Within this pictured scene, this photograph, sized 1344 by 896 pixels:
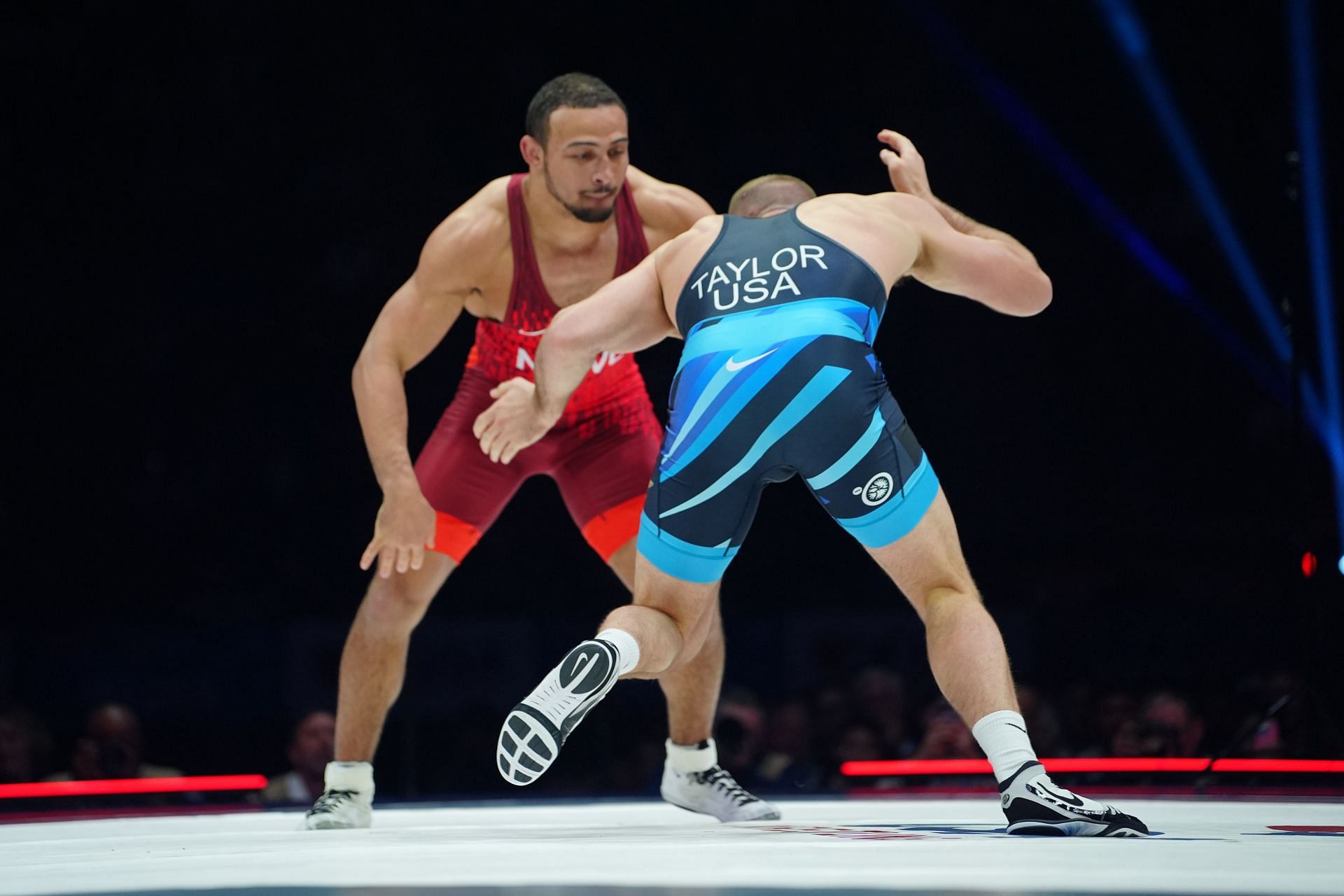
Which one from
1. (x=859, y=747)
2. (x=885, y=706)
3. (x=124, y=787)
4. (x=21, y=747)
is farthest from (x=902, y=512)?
(x=21, y=747)

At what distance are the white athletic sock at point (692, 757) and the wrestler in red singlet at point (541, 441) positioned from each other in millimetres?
433

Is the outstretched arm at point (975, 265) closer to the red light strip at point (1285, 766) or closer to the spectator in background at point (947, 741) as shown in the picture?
the red light strip at point (1285, 766)

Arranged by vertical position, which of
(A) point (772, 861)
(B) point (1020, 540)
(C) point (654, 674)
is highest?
(B) point (1020, 540)

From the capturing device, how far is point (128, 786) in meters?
3.47

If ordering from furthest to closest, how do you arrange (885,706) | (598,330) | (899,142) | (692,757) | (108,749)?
1. (885,706)
2. (108,749)
3. (692,757)
4. (899,142)
5. (598,330)

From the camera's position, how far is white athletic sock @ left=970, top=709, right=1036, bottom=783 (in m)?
2.04

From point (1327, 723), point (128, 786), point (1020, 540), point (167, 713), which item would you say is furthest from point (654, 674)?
point (1020, 540)

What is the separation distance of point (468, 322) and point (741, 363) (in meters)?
4.20

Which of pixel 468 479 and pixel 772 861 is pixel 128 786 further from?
pixel 772 861

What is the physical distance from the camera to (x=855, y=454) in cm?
220

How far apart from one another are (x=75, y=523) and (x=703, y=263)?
185 inches

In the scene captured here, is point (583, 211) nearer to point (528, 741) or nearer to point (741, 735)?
point (528, 741)

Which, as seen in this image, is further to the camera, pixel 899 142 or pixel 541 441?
pixel 541 441

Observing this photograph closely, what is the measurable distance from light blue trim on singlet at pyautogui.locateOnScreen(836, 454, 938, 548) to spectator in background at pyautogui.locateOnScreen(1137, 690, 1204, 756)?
2.61 metres
